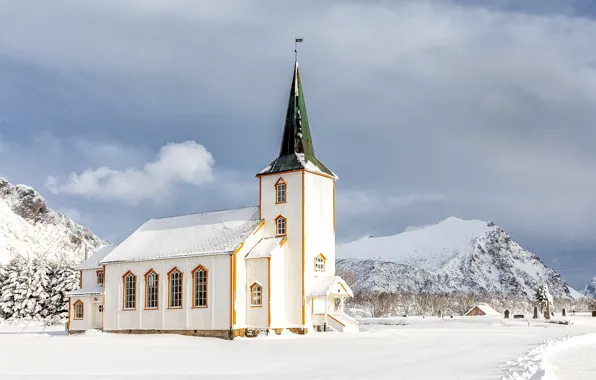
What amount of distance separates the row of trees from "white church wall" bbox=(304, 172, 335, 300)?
34.6 metres

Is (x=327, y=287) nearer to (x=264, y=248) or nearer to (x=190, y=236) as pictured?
(x=264, y=248)

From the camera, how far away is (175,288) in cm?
4609

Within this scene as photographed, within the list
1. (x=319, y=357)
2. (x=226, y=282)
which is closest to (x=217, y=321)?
(x=226, y=282)

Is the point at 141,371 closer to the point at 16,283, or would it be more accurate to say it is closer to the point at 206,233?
the point at 206,233

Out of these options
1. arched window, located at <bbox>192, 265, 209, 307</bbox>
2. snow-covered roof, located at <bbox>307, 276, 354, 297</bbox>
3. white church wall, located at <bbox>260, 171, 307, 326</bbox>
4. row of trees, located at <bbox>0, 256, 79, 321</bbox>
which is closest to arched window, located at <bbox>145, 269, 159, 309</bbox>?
arched window, located at <bbox>192, 265, 209, 307</bbox>

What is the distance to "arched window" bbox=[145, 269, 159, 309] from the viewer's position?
154ft

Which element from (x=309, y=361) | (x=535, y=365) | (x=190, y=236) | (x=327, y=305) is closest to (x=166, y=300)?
(x=190, y=236)

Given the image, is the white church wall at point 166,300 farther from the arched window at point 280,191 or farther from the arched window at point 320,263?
the arched window at point 320,263

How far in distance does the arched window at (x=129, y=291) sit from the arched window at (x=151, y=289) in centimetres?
111

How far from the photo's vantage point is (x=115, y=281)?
163 feet

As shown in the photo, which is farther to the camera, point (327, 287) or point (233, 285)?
point (327, 287)

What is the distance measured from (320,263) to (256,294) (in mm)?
4721

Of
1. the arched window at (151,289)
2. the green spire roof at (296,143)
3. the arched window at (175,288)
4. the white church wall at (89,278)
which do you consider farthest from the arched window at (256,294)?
the white church wall at (89,278)

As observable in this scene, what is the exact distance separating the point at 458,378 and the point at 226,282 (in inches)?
1042
